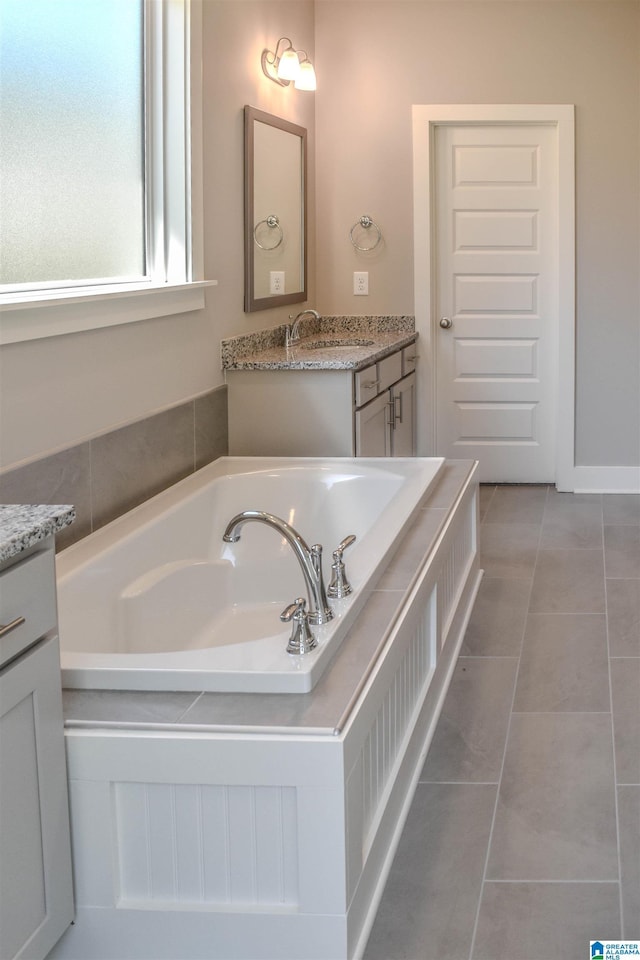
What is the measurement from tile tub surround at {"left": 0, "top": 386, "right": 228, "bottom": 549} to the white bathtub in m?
0.07

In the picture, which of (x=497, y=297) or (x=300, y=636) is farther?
(x=497, y=297)

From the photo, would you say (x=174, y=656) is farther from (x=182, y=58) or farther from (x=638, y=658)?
(x=182, y=58)

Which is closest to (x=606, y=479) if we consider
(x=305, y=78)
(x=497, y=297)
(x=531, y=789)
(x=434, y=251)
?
(x=497, y=297)

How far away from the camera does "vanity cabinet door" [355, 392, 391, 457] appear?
4371 mm

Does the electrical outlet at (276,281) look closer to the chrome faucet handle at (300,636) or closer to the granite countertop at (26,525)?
the chrome faucet handle at (300,636)

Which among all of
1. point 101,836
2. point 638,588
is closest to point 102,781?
point 101,836

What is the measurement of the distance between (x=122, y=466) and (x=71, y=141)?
0.92 meters

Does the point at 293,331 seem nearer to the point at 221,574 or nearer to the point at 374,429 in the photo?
the point at 374,429

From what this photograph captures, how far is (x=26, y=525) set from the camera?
1.70 m

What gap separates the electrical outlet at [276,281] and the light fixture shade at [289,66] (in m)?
0.84

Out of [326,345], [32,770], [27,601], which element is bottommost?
[32,770]

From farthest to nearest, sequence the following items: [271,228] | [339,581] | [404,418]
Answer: [404,418] < [271,228] < [339,581]

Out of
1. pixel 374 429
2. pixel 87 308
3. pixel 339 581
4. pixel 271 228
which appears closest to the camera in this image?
pixel 339 581

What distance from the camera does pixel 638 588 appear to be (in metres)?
4.20
